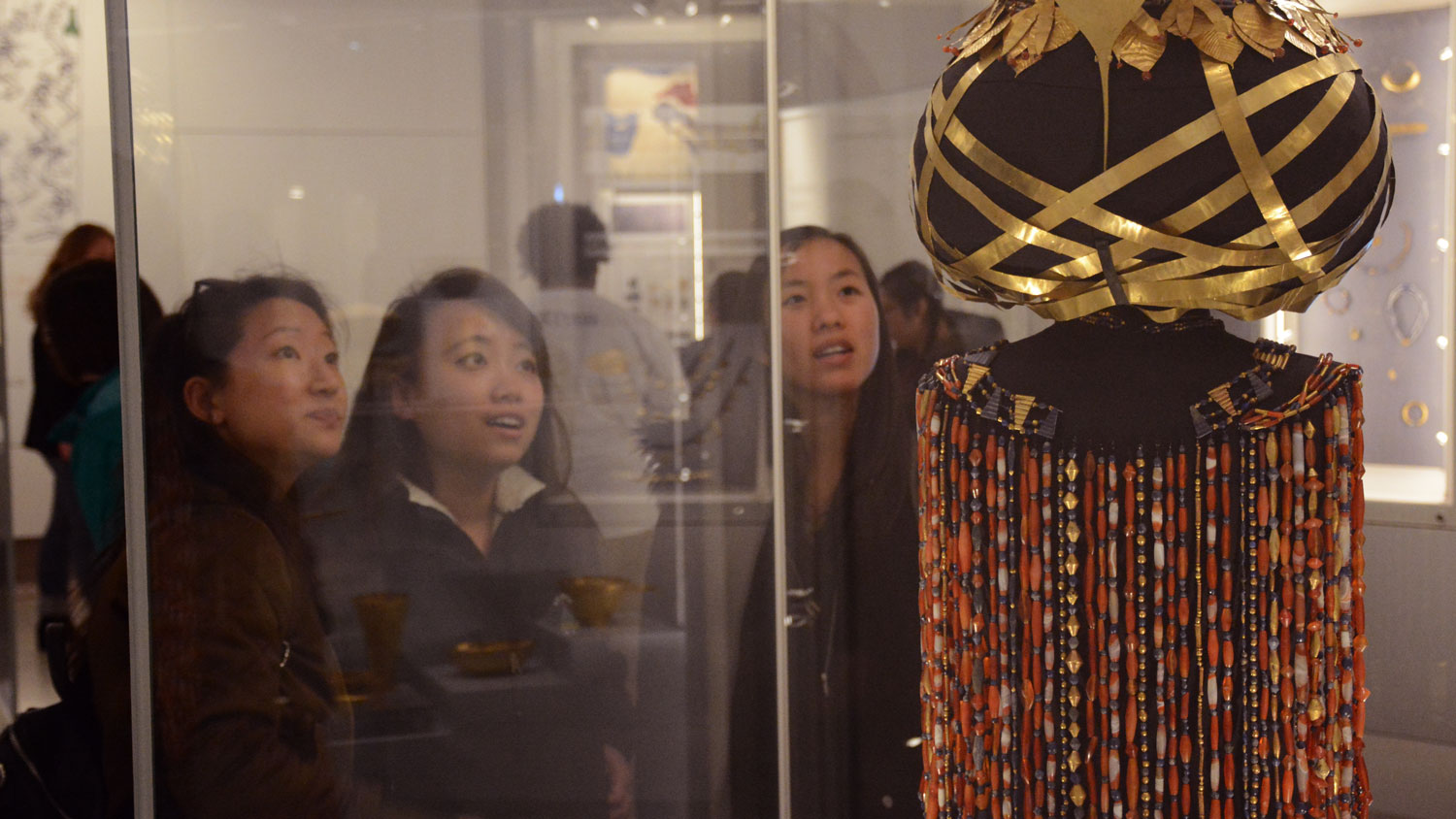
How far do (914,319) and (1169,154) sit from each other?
0.88 metres

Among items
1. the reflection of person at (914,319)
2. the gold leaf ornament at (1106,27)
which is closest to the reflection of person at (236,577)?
the reflection of person at (914,319)

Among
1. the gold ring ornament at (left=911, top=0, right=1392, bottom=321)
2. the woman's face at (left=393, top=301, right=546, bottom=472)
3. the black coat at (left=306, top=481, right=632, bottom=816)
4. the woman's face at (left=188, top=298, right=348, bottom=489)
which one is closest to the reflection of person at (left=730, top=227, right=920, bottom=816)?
the black coat at (left=306, top=481, right=632, bottom=816)

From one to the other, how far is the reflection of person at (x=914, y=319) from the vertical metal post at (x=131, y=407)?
1136 millimetres

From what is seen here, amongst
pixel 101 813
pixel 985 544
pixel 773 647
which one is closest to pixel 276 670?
pixel 101 813

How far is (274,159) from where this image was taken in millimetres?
1695

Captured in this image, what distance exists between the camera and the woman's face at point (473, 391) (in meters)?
1.73

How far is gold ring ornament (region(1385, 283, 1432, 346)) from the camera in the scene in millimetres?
1809

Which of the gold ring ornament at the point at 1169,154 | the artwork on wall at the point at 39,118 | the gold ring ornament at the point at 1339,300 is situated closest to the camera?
the gold ring ornament at the point at 1169,154

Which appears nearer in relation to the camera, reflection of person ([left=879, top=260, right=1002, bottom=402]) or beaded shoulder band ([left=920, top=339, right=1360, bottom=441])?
beaded shoulder band ([left=920, top=339, right=1360, bottom=441])

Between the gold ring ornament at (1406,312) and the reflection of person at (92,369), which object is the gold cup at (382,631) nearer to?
the reflection of person at (92,369)

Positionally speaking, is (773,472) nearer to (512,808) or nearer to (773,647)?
(773,647)

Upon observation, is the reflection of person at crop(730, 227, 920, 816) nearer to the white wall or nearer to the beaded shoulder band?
the white wall

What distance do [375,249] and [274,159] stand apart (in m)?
0.20

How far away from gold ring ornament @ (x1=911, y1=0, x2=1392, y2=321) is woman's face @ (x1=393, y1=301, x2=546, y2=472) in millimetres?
957
